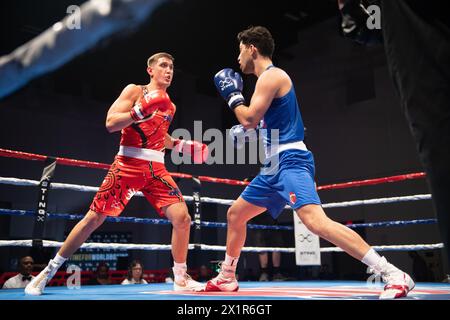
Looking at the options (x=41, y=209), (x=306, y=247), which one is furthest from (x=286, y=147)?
Result: (x=306, y=247)

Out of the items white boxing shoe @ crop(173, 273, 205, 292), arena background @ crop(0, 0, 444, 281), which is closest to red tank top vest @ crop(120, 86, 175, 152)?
white boxing shoe @ crop(173, 273, 205, 292)

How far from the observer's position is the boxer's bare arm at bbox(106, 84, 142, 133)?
252 centimetres

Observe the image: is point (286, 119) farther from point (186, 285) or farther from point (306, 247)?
point (306, 247)

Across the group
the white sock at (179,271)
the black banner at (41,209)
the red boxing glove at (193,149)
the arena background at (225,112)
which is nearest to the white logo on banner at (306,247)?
the red boxing glove at (193,149)

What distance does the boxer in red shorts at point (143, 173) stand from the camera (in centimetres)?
250

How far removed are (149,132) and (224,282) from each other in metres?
1.13

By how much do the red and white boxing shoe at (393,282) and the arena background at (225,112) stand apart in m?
5.93

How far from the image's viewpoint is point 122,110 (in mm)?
2662

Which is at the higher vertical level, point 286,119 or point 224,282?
point 286,119

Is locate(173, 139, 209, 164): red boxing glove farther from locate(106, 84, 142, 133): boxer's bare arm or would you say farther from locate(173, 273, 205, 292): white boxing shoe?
locate(173, 273, 205, 292): white boxing shoe

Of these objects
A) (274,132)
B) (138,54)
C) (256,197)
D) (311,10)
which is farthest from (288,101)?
(311,10)

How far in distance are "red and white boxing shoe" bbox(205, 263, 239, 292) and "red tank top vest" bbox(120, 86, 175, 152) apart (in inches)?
38.2
